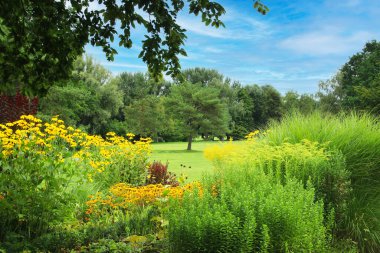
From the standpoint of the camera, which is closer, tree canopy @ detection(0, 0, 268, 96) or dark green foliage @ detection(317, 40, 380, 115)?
tree canopy @ detection(0, 0, 268, 96)

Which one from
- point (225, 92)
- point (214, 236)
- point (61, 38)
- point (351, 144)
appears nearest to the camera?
point (214, 236)

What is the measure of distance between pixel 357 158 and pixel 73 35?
16.1 feet

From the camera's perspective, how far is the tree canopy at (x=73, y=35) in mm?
6121

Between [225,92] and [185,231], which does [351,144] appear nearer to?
[185,231]

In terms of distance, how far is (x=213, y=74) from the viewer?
60.6 m

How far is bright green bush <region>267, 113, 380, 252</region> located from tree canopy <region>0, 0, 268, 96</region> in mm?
2335

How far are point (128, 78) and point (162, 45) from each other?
5177 centimetres

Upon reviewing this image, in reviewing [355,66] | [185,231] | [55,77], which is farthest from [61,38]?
[355,66]

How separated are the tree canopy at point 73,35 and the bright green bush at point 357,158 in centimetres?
234

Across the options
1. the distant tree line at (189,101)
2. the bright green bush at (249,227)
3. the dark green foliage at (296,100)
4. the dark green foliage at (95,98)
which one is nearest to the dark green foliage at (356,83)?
the distant tree line at (189,101)

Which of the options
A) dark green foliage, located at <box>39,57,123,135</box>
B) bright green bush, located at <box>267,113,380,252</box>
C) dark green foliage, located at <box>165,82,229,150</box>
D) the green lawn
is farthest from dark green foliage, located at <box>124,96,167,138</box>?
bright green bush, located at <box>267,113,380,252</box>

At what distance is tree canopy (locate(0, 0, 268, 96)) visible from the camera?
20.1ft

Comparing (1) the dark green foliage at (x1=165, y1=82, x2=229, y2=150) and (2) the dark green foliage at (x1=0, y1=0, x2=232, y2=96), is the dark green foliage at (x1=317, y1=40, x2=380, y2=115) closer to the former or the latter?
(1) the dark green foliage at (x1=165, y1=82, x2=229, y2=150)

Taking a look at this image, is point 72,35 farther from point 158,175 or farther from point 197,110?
point 197,110
